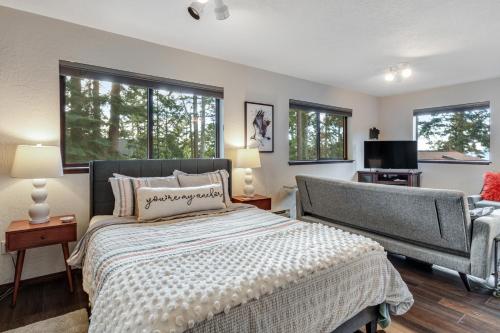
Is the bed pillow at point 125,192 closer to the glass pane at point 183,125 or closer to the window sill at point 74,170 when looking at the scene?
the window sill at point 74,170

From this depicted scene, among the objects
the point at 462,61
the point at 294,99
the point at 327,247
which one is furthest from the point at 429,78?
the point at 327,247

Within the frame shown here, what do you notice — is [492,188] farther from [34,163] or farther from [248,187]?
[34,163]

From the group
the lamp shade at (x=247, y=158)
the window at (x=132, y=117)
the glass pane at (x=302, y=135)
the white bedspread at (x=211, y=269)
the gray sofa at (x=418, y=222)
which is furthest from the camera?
the glass pane at (x=302, y=135)

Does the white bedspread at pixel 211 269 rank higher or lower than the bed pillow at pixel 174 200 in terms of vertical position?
lower

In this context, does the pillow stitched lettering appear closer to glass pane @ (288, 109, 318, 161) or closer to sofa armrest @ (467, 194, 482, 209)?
glass pane @ (288, 109, 318, 161)

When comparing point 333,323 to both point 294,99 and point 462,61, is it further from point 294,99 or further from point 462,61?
point 462,61

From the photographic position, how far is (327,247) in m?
1.56

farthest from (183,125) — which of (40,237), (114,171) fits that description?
(40,237)

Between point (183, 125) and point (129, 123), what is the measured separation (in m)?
0.65

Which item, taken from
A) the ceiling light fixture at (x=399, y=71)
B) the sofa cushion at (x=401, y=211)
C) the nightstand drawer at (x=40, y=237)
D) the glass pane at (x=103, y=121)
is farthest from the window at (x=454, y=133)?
the nightstand drawer at (x=40, y=237)

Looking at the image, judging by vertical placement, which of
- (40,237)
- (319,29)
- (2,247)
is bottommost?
→ (2,247)

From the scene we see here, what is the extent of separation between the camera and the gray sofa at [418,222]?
214 centimetres

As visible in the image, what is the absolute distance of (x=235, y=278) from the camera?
46.8 inches

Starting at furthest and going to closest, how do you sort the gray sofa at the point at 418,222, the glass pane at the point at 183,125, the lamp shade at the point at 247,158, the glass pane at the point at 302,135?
the glass pane at the point at 302,135 < the lamp shade at the point at 247,158 < the glass pane at the point at 183,125 < the gray sofa at the point at 418,222
